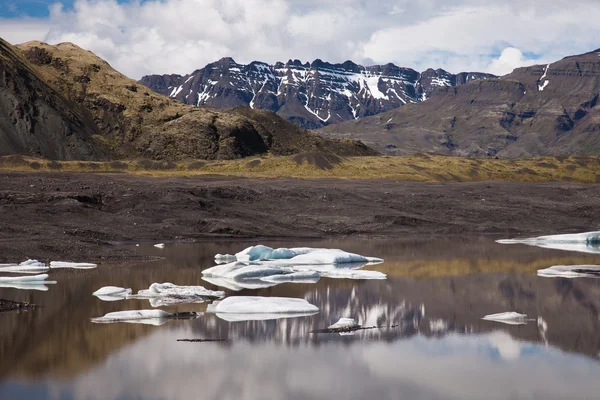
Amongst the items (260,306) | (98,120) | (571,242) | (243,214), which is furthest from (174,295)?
(98,120)

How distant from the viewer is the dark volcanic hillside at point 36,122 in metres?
111

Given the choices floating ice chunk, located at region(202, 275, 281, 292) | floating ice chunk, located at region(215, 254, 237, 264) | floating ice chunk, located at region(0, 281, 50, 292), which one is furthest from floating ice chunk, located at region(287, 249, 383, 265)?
floating ice chunk, located at region(0, 281, 50, 292)

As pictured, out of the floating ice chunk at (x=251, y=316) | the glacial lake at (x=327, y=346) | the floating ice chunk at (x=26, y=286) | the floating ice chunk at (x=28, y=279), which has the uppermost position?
the floating ice chunk at (x=28, y=279)

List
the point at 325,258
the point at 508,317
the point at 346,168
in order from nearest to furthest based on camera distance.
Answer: the point at 508,317, the point at 325,258, the point at 346,168

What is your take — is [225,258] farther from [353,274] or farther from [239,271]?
[353,274]

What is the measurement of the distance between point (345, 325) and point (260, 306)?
2910 mm

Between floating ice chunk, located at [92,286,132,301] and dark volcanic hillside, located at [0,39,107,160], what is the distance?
88.2 meters

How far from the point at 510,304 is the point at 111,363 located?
45.6 feet

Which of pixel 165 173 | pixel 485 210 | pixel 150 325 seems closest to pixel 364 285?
pixel 150 325

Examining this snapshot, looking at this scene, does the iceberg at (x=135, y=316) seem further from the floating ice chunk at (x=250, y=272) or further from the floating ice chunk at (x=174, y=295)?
the floating ice chunk at (x=250, y=272)

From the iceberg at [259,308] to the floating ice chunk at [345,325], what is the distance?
71.6 inches

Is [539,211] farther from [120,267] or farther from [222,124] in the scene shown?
[222,124]

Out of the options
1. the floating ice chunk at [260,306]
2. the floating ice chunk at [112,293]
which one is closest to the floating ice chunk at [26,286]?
the floating ice chunk at [112,293]

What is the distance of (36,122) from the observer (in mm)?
115062
